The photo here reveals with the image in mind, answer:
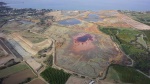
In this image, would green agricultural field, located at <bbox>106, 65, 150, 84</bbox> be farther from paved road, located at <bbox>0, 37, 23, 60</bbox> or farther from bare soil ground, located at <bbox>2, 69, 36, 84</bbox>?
paved road, located at <bbox>0, 37, 23, 60</bbox>

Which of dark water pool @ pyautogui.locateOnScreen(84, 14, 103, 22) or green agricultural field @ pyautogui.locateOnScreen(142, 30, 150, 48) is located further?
dark water pool @ pyautogui.locateOnScreen(84, 14, 103, 22)

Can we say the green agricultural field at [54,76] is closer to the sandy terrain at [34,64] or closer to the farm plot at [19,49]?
the sandy terrain at [34,64]

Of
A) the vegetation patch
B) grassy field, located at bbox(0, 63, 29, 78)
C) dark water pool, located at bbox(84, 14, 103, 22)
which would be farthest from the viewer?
dark water pool, located at bbox(84, 14, 103, 22)

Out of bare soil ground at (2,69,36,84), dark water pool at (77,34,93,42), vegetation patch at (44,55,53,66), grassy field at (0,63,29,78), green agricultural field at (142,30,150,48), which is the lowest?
bare soil ground at (2,69,36,84)

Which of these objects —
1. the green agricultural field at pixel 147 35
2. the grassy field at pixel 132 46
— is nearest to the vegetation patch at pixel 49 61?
the grassy field at pixel 132 46

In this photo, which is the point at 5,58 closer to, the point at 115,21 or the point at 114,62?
the point at 114,62

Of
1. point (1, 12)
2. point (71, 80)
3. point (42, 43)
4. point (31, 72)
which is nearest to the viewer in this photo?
point (71, 80)

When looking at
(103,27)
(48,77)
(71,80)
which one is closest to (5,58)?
(48,77)

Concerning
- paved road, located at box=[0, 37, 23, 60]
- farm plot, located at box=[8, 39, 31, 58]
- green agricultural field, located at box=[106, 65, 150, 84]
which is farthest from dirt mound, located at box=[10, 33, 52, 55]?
green agricultural field, located at box=[106, 65, 150, 84]
